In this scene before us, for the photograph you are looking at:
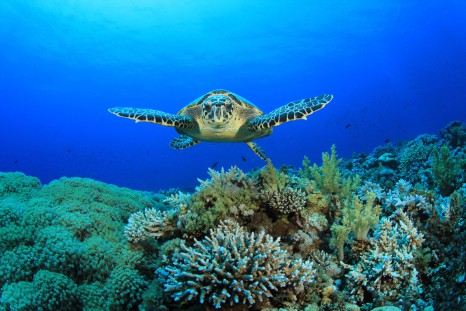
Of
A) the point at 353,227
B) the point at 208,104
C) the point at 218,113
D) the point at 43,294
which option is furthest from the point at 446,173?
the point at 43,294

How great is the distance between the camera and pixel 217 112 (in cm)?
671

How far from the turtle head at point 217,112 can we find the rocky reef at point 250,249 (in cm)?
240

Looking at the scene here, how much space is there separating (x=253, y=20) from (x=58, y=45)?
42.5 meters

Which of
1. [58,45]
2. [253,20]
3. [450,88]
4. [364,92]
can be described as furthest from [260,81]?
[450,88]

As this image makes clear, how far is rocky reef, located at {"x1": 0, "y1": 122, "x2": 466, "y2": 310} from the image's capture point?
259 cm

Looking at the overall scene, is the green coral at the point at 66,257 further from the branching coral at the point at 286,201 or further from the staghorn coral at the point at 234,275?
the branching coral at the point at 286,201

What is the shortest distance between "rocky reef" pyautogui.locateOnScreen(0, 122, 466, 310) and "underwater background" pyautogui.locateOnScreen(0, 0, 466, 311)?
2 centimetres

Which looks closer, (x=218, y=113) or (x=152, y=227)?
(x=152, y=227)

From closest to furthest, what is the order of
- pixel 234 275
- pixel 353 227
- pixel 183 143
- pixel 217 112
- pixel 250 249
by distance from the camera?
pixel 234 275 → pixel 250 249 → pixel 353 227 → pixel 217 112 → pixel 183 143

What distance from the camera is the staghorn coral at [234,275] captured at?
2.40 meters

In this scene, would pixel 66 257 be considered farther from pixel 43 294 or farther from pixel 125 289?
pixel 125 289

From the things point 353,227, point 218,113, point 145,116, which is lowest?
point 353,227

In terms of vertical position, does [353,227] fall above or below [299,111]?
below

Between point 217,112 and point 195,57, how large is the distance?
217ft
